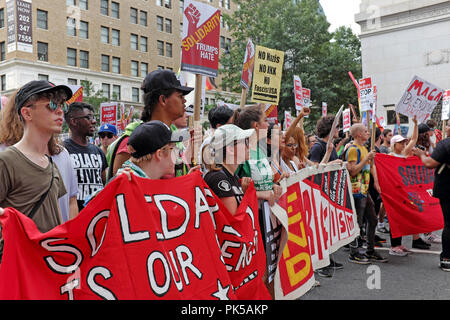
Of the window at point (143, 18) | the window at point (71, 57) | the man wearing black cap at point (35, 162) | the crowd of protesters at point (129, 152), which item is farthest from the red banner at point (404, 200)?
the window at point (143, 18)

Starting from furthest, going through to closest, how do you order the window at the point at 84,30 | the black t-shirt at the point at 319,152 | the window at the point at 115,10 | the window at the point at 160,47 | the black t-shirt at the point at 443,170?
1. the window at the point at 160,47
2. the window at the point at 115,10
3. the window at the point at 84,30
4. the black t-shirt at the point at 319,152
5. the black t-shirt at the point at 443,170

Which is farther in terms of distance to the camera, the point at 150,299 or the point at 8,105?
the point at 8,105

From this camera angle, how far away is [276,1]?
99.3ft

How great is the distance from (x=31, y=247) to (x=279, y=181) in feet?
7.98

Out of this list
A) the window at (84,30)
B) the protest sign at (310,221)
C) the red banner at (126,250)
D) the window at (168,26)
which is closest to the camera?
the red banner at (126,250)

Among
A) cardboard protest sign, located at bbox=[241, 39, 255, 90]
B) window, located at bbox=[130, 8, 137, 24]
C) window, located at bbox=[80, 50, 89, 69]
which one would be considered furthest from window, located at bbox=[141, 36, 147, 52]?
cardboard protest sign, located at bbox=[241, 39, 255, 90]

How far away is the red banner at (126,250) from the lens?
2111 millimetres

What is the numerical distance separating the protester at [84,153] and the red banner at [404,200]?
422 cm

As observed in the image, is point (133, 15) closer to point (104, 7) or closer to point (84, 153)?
point (104, 7)

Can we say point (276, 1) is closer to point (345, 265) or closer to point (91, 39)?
point (91, 39)

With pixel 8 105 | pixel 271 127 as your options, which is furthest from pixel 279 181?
pixel 8 105

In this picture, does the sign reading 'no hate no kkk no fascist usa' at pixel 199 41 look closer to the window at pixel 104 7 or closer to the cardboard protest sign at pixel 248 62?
the cardboard protest sign at pixel 248 62

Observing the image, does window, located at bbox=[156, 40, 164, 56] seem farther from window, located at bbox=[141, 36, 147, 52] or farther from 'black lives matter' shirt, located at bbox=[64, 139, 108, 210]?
'black lives matter' shirt, located at bbox=[64, 139, 108, 210]

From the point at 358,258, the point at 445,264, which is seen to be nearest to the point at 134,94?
the point at 358,258
